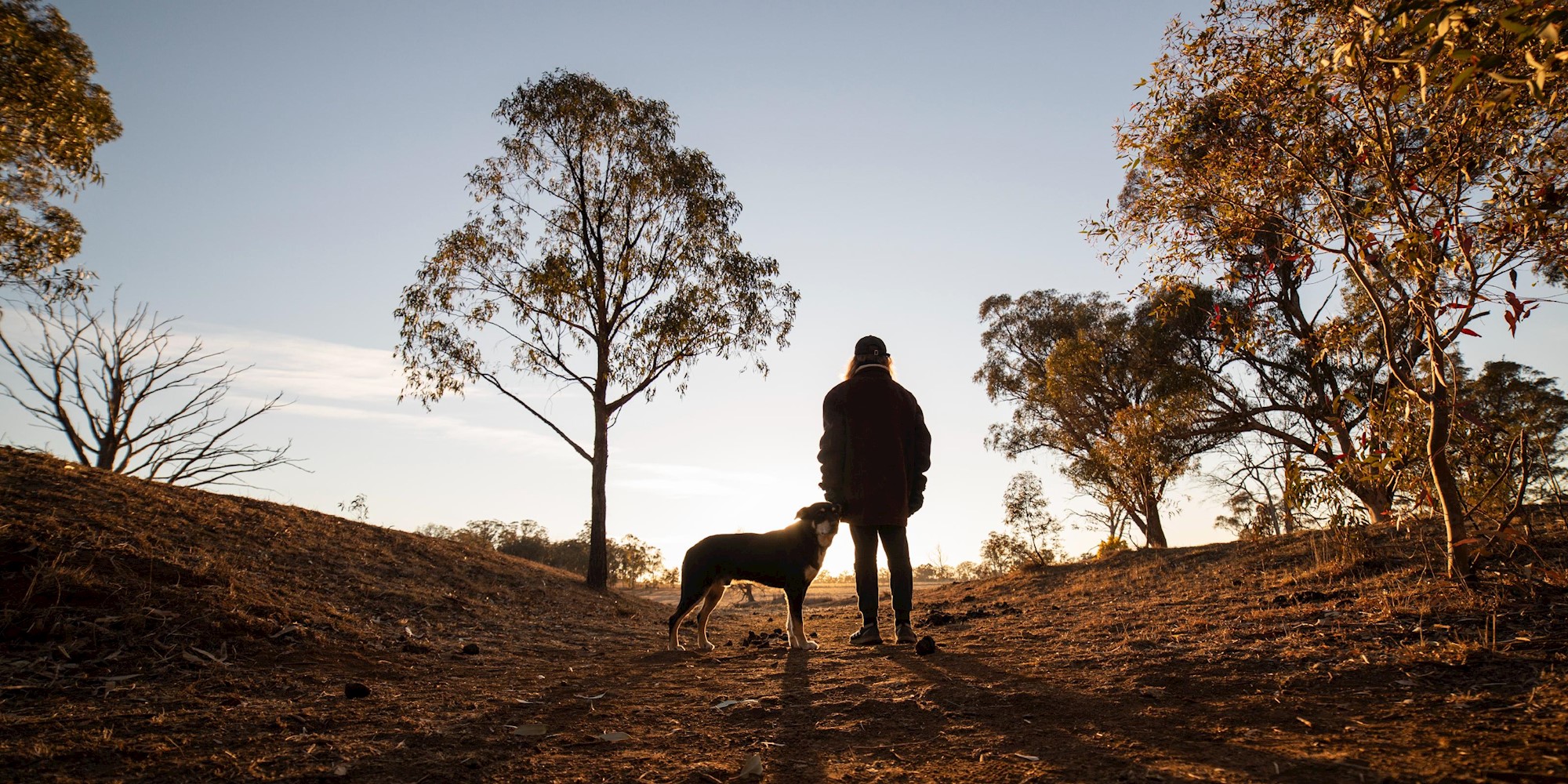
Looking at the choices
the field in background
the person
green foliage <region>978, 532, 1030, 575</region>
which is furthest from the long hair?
green foliage <region>978, 532, 1030, 575</region>

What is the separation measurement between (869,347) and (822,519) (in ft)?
5.69

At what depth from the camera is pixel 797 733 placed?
11.5 ft

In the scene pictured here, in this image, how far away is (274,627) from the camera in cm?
558

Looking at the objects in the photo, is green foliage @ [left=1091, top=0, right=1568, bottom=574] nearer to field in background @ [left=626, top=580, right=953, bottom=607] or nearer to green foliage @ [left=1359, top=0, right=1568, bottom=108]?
green foliage @ [left=1359, top=0, right=1568, bottom=108]

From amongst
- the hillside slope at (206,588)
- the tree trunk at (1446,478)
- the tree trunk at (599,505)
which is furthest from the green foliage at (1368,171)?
the tree trunk at (599,505)

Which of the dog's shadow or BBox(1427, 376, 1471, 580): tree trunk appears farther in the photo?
BBox(1427, 376, 1471, 580): tree trunk

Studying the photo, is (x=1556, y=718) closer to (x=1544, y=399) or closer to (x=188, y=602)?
(x=188, y=602)

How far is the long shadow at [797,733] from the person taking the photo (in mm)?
2905

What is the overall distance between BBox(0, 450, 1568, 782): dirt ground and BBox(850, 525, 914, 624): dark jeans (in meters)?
0.49

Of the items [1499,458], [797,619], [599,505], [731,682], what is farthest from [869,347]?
[599,505]

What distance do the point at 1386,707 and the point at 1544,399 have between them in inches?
1167

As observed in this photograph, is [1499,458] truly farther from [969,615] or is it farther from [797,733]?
[797,733]

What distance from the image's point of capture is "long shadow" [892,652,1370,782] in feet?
8.39

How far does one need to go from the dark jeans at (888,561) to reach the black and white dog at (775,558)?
300 mm
